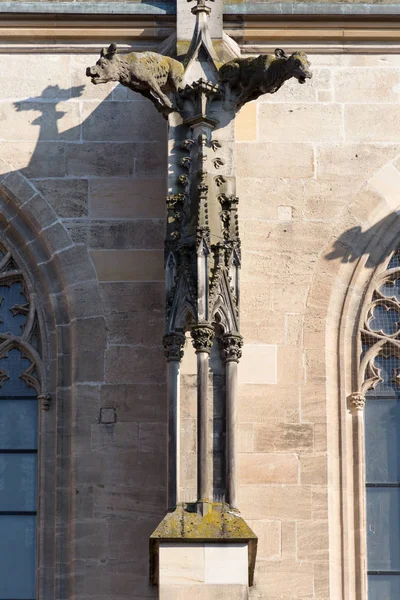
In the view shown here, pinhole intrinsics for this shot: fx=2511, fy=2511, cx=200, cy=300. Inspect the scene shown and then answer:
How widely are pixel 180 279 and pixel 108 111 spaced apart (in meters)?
2.24

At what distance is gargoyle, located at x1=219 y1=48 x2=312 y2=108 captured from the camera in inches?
754

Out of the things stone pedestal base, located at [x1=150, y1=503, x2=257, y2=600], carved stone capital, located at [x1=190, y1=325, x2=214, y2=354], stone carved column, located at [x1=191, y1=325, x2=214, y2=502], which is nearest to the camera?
stone pedestal base, located at [x1=150, y1=503, x2=257, y2=600]

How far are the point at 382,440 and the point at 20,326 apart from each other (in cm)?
304

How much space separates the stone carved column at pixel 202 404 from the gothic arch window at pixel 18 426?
5.95 feet

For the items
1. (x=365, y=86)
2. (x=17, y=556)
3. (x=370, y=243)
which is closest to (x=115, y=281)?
(x=370, y=243)

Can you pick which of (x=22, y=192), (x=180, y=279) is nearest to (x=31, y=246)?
(x=22, y=192)

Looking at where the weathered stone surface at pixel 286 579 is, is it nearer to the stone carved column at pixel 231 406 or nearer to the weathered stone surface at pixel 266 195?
the stone carved column at pixel 231 406

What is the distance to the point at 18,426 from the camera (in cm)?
1997

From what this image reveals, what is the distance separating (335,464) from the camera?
19.6 m

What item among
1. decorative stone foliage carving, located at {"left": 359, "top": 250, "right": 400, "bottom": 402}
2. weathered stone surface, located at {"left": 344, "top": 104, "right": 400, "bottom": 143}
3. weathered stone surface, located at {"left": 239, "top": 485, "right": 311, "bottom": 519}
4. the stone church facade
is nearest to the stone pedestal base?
the stone church facade

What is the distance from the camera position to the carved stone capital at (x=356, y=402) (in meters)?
19.8

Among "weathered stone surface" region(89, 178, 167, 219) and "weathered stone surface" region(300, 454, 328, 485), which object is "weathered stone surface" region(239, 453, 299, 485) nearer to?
"weathered stone surface" region(300, 454, 328, 485)

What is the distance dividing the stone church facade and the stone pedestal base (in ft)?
1.36

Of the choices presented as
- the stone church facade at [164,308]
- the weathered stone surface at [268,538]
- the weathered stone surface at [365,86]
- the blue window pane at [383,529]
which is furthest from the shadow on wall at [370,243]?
the weathered stone surface at [268,538]
